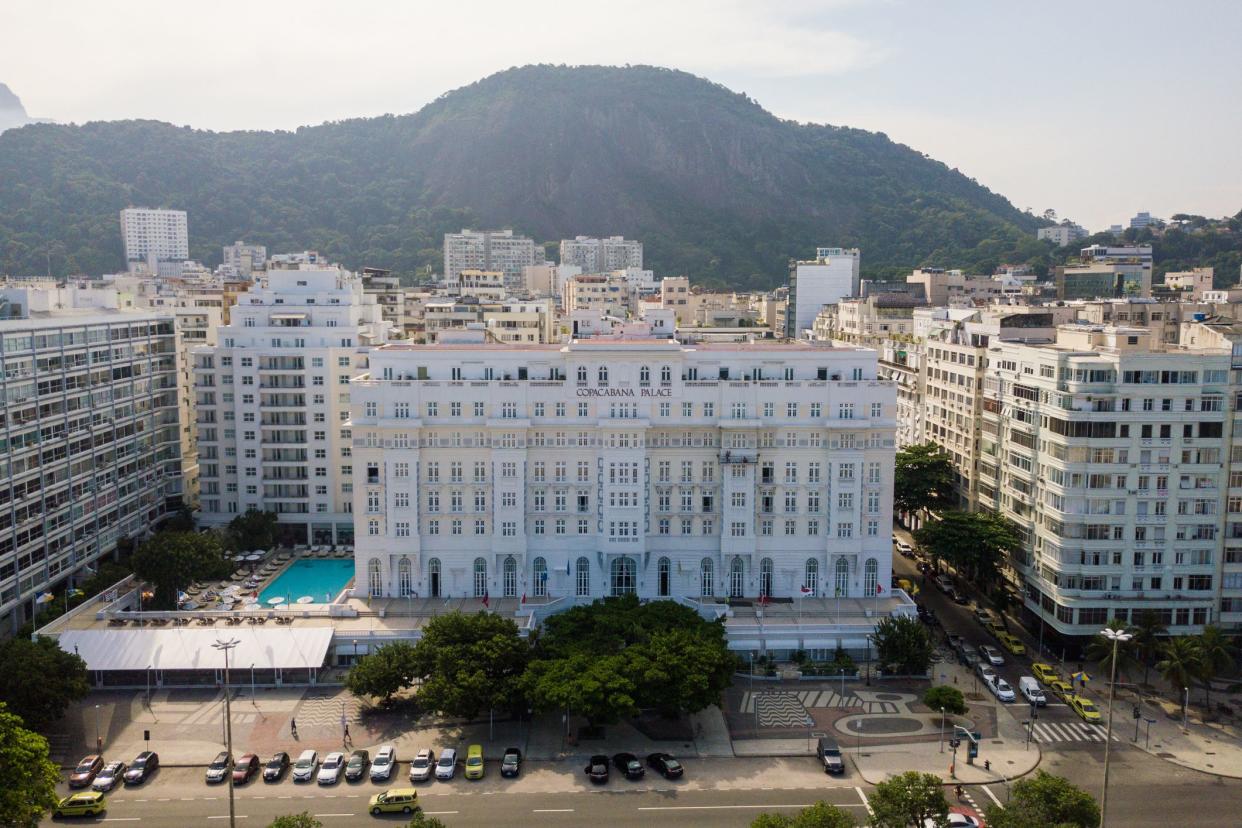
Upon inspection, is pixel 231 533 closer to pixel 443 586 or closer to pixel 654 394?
pixel 443 586

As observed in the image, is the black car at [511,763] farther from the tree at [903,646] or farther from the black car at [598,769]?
the tree at [903,646]

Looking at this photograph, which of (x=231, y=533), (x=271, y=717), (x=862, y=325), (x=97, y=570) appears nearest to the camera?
(x=271, y=717)

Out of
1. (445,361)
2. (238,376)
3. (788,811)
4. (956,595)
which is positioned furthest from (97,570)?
(956,595)

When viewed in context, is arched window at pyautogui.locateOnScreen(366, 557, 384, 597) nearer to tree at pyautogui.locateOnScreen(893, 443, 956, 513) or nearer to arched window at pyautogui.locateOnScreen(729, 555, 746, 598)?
arched window at pyautogui.locateOnScreen(729, 555, 746, 598)

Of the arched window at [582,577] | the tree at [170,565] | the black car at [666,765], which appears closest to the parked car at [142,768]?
the tree at [170,565]

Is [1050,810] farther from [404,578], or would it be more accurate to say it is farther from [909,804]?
[404,578]

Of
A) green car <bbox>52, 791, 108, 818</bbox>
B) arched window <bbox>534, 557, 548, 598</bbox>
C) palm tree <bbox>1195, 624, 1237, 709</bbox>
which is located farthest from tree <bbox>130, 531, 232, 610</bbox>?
palm tree <bbox>1195, 624, 1237, 709</bbox>
